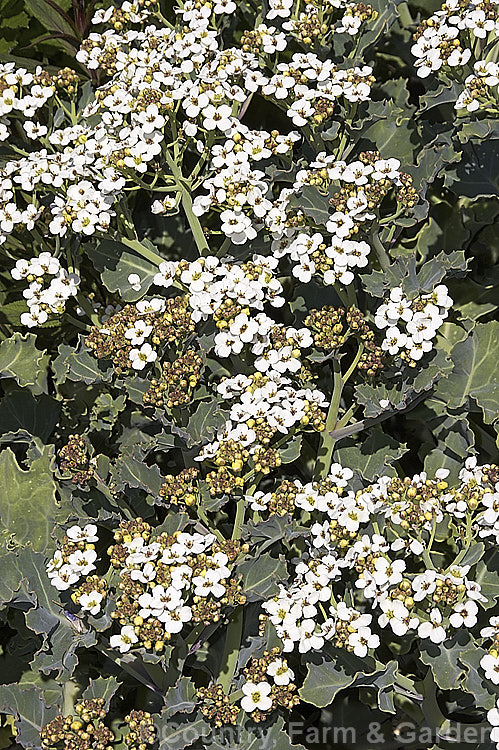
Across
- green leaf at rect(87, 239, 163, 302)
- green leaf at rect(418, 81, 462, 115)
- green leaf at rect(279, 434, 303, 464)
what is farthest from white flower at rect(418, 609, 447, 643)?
green leaf at rect(418, 81, 462, 115)

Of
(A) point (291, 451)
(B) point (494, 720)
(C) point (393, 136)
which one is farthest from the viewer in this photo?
(C) point (393, 136)

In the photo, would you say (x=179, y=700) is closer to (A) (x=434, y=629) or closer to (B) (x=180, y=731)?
(B) (x=180, y=731)

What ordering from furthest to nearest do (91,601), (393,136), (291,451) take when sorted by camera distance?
(393,136) → (291,451) → (91,601)

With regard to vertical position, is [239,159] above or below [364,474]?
above

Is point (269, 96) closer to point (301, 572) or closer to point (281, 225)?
point (281, 225)

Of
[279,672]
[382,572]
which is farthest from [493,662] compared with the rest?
[279,672]

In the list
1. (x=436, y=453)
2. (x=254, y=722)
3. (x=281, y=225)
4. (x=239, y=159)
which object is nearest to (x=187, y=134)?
(x=239, y=159)

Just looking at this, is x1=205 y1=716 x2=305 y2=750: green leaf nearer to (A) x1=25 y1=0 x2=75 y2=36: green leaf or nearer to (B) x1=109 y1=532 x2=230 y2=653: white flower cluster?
(B) x1=109 y1=532 x2=230 y2=653: white flower cluster

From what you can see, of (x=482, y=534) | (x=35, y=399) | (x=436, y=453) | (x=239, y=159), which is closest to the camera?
(x=482, y=534)
